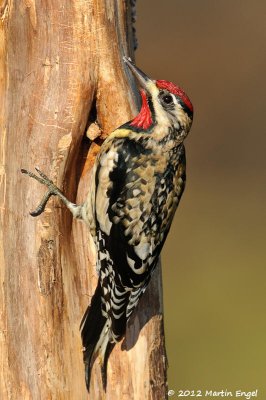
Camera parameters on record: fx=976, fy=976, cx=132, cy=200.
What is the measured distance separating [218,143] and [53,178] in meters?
6.09

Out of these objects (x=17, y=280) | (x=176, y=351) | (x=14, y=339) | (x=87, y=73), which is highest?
(x=87, y=73)

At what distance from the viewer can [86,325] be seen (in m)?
4.39

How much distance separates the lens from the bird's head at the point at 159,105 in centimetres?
437

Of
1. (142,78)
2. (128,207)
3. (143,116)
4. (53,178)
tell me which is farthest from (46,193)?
(142,78)

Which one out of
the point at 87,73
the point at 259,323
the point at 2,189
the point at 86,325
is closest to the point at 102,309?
the point at 86,325

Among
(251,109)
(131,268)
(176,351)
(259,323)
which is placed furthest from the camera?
(251,109)

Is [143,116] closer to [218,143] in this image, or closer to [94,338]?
[94,338]

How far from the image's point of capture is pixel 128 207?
170 inches

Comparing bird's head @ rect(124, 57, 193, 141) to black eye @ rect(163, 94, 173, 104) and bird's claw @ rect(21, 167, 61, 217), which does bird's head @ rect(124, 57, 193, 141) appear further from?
bird's claw @ rect(21, 167, 61, 217)

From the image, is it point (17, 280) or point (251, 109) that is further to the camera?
point (251, 109)

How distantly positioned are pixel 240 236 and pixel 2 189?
6275 millimetres

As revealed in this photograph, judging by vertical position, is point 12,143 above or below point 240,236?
above

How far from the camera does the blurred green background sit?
1002cm

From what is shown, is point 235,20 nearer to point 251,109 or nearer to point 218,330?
point 251,109
